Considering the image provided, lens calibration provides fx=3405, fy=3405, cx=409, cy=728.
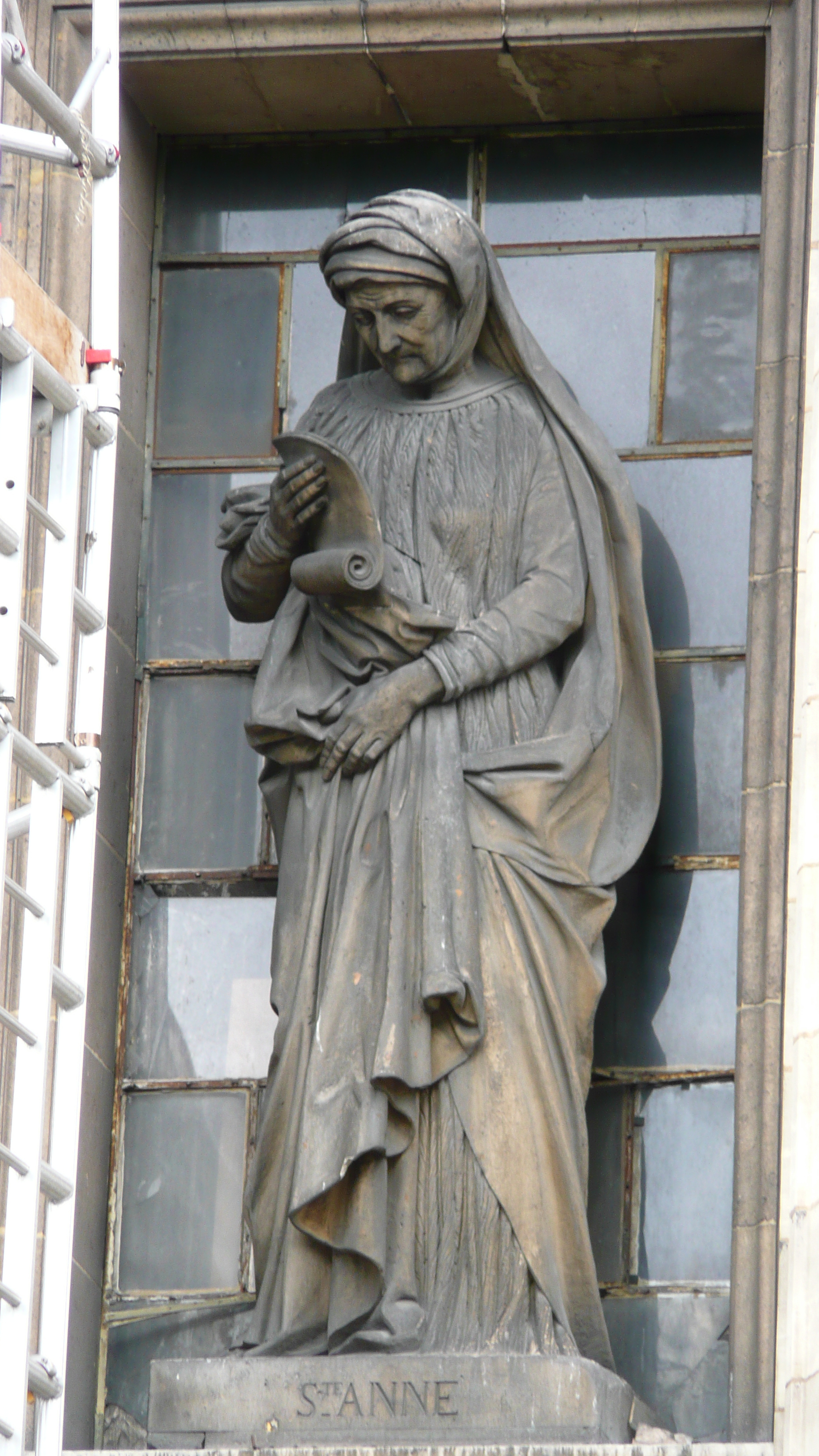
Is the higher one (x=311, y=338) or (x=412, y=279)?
(x=311, y=338)

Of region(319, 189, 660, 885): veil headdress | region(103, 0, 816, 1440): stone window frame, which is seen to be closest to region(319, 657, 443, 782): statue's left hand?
region(319, 189, 660, 885): veil headdress

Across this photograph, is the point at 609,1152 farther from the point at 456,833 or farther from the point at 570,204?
the point at 570,204

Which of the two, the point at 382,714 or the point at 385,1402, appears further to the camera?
the point at 382,714

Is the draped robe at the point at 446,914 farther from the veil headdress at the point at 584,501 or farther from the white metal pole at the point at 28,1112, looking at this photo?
the white metal pole at the point at 28,1112

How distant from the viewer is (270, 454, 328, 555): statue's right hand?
708 cm

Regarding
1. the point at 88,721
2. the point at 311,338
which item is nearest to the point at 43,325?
the point at 88,721

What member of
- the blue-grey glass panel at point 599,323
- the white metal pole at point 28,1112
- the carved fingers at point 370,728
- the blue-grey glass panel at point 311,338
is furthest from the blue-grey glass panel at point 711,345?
the white metal pole at point 28,1112

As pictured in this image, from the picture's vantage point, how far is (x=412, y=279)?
7164 mm

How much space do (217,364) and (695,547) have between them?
127cm

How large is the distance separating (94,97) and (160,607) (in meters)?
1.48

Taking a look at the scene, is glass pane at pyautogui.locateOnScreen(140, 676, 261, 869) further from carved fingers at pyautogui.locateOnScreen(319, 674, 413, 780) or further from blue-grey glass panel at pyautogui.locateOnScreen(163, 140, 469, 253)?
blue-grey glass panel at pyautogui.locateOnScreen(163, 140, 469, 253)

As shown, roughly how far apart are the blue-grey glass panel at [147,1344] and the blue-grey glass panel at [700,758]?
1.40 metres

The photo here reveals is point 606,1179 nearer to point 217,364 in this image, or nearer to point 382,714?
point 382,714

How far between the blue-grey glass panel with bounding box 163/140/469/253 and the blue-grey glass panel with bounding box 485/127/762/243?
0.46ft
